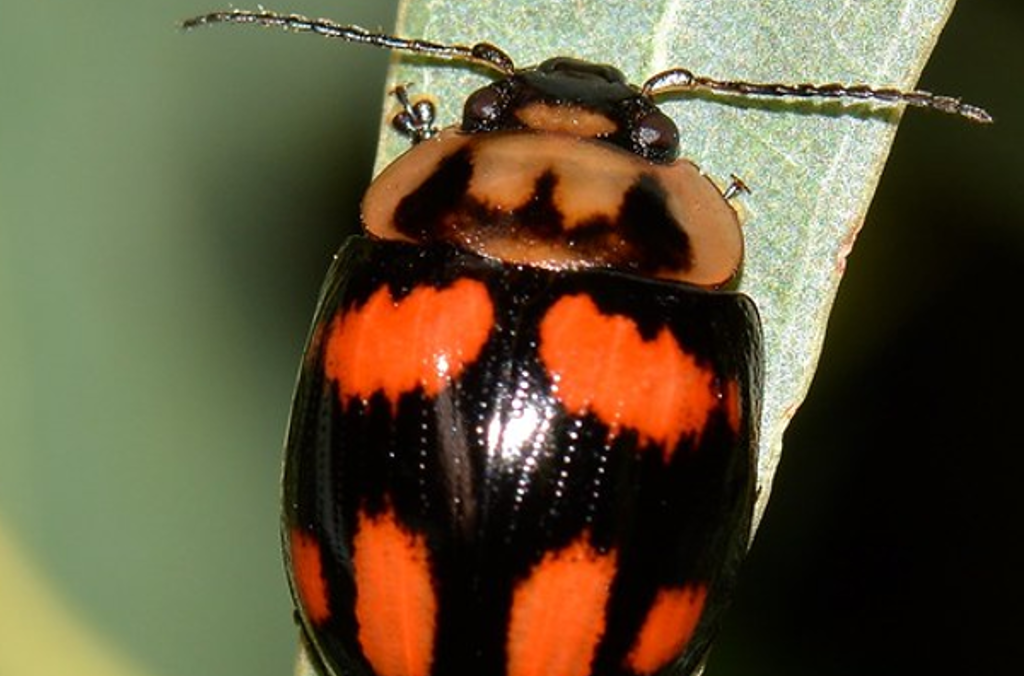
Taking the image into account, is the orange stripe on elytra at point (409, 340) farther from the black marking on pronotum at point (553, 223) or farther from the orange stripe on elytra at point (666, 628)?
the orange stripe on elytra at point (666, 628)

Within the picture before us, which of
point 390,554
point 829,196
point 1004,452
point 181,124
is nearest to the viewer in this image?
point 390,554

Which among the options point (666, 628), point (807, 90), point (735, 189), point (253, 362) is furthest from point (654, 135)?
point (253, 362)

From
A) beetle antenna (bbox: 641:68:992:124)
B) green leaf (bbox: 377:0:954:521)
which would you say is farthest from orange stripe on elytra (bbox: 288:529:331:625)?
beetle antenna (bbox: 641:68:992:124)

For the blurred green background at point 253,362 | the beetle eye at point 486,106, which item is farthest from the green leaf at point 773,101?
the blurred green background at point 253,362

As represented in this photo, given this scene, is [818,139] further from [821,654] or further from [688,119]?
[821,654]

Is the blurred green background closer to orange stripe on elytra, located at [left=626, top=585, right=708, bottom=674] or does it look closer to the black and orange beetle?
the black and orange beetle

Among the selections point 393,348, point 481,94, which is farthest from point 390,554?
point 481,94
